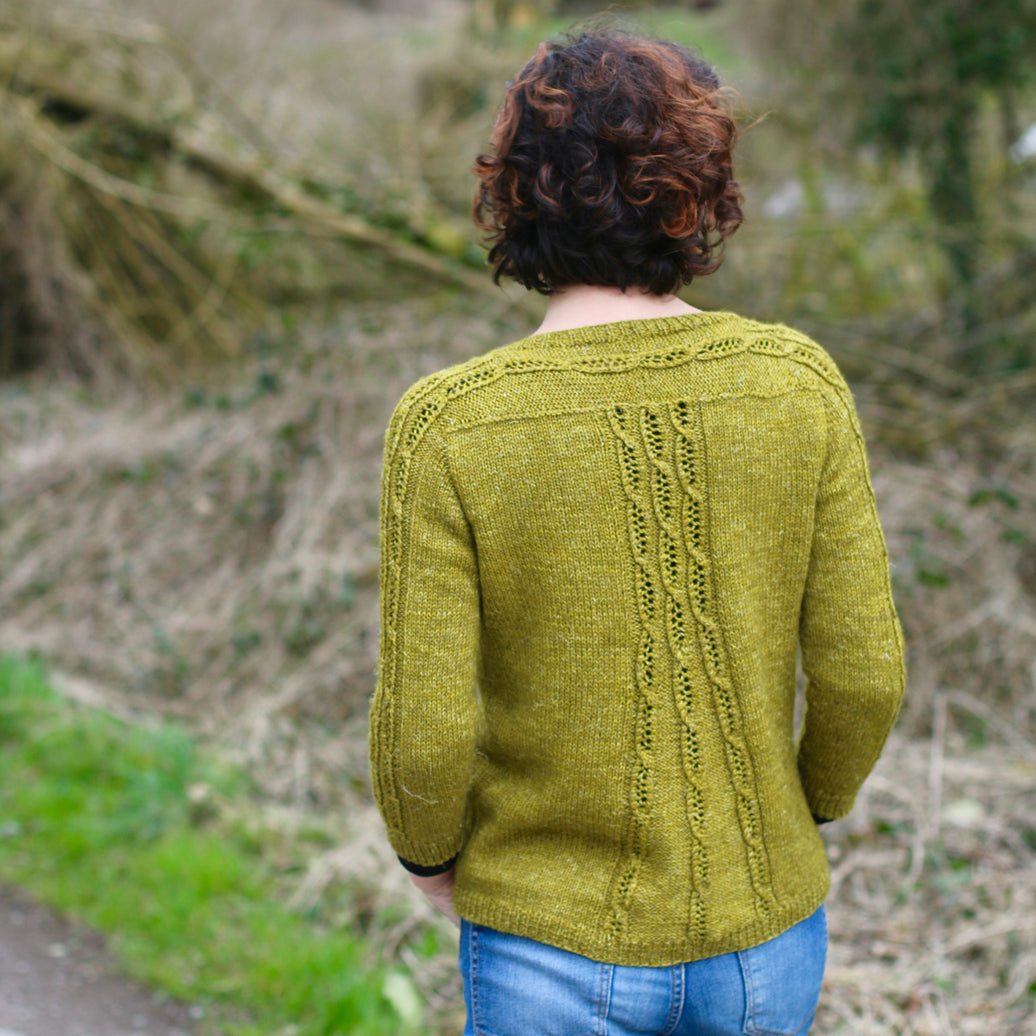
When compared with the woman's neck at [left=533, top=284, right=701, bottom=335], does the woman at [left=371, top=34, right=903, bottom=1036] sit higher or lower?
lower

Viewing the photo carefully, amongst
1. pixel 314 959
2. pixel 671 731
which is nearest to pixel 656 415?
pixel 671 731

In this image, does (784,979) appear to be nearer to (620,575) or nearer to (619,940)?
(619,940)

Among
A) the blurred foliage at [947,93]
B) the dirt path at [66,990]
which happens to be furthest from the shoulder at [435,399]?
the blurred foliage at [947,93]

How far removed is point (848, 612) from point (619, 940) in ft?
1.68

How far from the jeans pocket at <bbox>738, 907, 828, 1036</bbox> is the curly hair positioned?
0.86m

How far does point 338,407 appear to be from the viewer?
15.3 feet

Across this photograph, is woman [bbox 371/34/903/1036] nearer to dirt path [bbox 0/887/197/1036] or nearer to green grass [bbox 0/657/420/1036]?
green grass [bbox 0/657/420/1036]

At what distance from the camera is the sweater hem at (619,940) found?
125 centimetres

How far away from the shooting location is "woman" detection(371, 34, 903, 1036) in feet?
4.00

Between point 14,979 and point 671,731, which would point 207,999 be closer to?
point 14,979

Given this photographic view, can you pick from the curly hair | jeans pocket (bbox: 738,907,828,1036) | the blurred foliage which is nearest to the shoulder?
the curly hair

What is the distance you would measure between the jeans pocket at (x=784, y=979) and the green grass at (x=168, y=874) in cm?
136

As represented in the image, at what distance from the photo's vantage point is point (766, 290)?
5262 millimetres

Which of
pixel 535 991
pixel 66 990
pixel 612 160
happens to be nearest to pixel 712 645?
pixel 535 991
